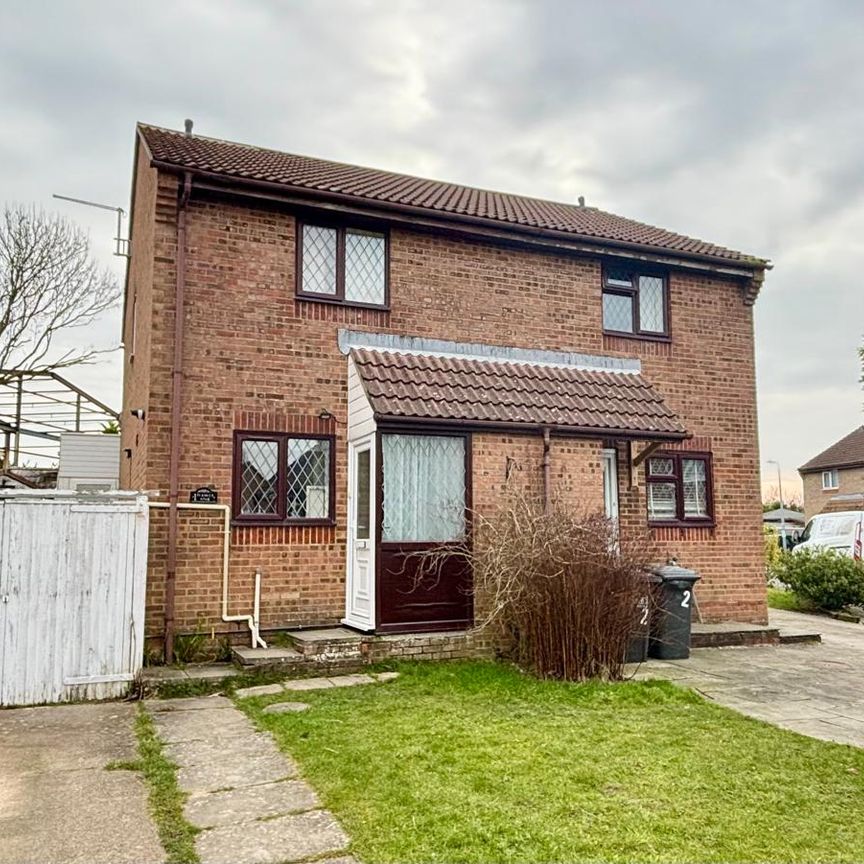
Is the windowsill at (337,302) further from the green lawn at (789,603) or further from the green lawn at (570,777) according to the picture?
the green lawn at (789,603)

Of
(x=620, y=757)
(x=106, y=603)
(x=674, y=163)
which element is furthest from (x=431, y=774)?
(x=674, y=163)

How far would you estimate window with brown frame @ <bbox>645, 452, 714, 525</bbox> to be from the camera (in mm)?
11938

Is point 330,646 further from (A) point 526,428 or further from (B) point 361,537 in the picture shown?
(A) point 526,428

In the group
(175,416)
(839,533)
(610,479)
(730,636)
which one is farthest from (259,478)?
(839,533)

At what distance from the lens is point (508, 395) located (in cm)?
1030

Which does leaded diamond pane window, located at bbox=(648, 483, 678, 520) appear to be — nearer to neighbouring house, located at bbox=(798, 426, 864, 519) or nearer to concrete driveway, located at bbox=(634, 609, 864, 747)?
concrete driveway, located at bbox=(634, 609, 864, 747)

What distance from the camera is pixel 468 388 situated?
10164 millimetres

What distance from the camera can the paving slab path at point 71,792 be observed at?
394 cm

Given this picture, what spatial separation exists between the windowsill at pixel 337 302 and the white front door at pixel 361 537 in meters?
1.92

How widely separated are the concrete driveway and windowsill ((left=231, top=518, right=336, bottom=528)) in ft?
13.5

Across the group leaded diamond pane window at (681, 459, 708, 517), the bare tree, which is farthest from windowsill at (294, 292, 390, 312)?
the bare tree

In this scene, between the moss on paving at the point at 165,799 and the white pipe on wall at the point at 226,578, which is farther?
the white pipe on wall at the point at 226,578

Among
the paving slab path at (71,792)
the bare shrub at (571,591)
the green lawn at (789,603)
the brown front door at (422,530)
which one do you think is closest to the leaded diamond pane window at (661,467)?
the brown front door at (422,530)

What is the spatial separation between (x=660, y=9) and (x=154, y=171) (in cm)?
668
